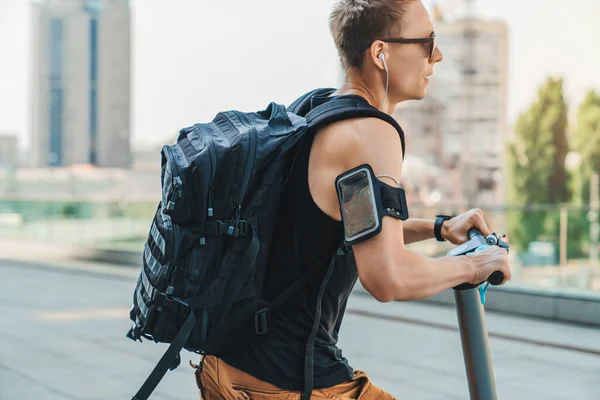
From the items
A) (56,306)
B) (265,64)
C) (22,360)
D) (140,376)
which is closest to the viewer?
(140,376)

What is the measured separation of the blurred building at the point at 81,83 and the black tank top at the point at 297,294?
25.9 m

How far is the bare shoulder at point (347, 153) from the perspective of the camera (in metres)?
1.73

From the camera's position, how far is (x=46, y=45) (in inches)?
1262

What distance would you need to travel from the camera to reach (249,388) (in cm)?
194

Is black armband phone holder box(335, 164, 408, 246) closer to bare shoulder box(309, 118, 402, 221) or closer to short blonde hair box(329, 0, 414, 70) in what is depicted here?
bare shoulder box(309, 118, 402, 221)

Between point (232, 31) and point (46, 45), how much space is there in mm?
6668

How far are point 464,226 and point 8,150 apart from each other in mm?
31415

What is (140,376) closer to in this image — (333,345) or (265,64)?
(333,345)

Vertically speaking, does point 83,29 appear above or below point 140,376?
above

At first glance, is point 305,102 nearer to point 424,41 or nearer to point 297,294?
point 424,41

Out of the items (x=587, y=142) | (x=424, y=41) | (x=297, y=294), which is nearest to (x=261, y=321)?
(x=297, y=294)

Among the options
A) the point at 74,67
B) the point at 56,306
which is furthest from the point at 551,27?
the point at 56,306

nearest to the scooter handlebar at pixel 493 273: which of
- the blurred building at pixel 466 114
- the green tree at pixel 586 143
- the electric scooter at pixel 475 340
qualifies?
the electric scooter at pixel 475 340

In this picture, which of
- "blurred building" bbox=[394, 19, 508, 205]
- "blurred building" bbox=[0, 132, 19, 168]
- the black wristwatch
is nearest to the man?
the black wristwatch
